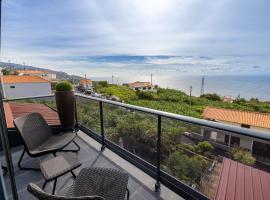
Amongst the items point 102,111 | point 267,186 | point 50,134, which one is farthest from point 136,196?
point 50,134

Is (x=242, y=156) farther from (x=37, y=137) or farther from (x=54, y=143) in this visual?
(x=37, y=137)

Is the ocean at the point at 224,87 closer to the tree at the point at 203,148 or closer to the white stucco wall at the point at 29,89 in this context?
Result: the white stucco wall at the point at 29,89

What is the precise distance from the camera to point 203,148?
2188 millimetres

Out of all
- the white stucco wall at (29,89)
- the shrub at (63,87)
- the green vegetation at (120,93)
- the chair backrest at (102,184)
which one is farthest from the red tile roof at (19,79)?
the chair backrest at (102,184)

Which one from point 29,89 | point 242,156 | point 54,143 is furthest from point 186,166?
point 29,89

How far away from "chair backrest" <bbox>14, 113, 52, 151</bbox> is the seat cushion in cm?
8

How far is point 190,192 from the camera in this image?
86.9 inches

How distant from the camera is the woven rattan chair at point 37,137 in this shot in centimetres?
266

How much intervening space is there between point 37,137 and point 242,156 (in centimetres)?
302

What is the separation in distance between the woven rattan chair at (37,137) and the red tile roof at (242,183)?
2226 mm

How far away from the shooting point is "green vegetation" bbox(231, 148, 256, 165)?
201 centimetres

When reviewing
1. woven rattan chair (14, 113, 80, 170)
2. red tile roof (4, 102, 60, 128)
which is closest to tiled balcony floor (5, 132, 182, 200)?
woven rattan chair (14, 113, 80, 170)

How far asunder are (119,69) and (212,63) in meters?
42.2

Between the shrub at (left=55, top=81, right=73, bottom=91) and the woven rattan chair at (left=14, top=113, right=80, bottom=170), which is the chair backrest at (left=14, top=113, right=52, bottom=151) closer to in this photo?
the woven rattan chair at (left=14, top=113, right=80, bottom=170)
